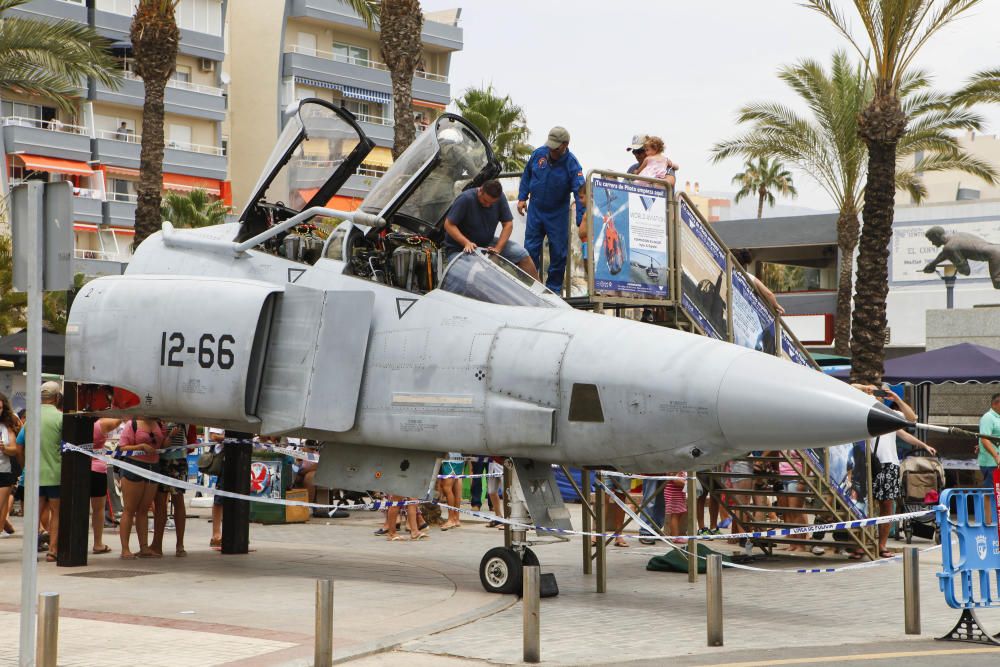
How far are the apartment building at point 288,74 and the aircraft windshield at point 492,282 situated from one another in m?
49.6

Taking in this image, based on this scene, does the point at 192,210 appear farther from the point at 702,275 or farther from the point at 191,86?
the point at 702,275

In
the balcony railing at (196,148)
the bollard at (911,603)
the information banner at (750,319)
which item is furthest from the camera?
the balcony railing at (196,148)

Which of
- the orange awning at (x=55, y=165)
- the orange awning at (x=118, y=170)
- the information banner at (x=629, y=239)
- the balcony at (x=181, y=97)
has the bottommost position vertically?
the information banner at (x=629, y=239)

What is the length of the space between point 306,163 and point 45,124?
4275 cm

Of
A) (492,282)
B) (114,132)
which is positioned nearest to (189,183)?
(114,132)

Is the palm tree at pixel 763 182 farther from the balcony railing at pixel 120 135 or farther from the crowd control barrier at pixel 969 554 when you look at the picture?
the crowd control barrier at pixel 969 554

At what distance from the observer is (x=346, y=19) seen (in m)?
63.9

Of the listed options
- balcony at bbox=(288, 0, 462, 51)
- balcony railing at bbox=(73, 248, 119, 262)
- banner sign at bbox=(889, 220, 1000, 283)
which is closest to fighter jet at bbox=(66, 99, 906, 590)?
banner sign at bbox=(889, 220, 1000, 283)

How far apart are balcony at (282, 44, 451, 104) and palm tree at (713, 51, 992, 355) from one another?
2934 centimetres

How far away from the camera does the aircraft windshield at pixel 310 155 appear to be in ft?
42.1

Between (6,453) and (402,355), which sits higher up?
(402,355)

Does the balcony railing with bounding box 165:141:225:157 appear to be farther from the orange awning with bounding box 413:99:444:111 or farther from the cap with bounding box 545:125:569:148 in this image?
the cap with bounding box 545:125:569:148

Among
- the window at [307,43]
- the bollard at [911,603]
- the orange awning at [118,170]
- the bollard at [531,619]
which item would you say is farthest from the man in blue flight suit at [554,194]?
the window at [307,43]

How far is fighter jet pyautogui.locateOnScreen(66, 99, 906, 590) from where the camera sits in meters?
9.73
